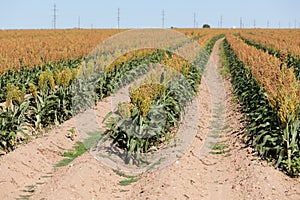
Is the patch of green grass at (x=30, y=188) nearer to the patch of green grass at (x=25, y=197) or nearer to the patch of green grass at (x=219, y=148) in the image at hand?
the patch of green grass at (x=25, y=197)

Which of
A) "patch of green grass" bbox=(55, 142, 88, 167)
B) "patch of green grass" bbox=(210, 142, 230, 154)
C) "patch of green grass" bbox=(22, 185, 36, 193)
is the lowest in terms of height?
"patch of green grass" bbox=(22, 185, 36, 193)

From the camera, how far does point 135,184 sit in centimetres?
579

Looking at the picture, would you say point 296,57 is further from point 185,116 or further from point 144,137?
point 144,137

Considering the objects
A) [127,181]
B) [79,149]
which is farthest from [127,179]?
[79,149]

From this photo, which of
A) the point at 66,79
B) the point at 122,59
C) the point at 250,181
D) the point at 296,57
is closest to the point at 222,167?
the point at 250,181

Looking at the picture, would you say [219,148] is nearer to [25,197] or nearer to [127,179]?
[127,179]

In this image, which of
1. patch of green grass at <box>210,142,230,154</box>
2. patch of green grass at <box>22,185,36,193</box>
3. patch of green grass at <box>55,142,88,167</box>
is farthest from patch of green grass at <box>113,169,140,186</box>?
patch of green grass at <box>210,142,230,154</box>

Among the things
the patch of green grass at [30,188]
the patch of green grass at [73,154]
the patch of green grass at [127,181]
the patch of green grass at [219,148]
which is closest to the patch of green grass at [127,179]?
the patch of green grass at [127,181]

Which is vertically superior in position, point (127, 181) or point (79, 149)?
point (79, 149)

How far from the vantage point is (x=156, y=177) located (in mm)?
5699

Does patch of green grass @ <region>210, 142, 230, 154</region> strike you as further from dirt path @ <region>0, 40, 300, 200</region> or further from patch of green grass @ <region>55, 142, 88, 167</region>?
patch of green grass @ <region>55, 142, 88, 167</region>

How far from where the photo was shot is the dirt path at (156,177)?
5234mm

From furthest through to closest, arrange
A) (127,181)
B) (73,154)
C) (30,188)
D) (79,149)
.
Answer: (79,149) < (73,154) < (127,181) < (30,188)

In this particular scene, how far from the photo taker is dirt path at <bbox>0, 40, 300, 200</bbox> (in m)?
5.23
